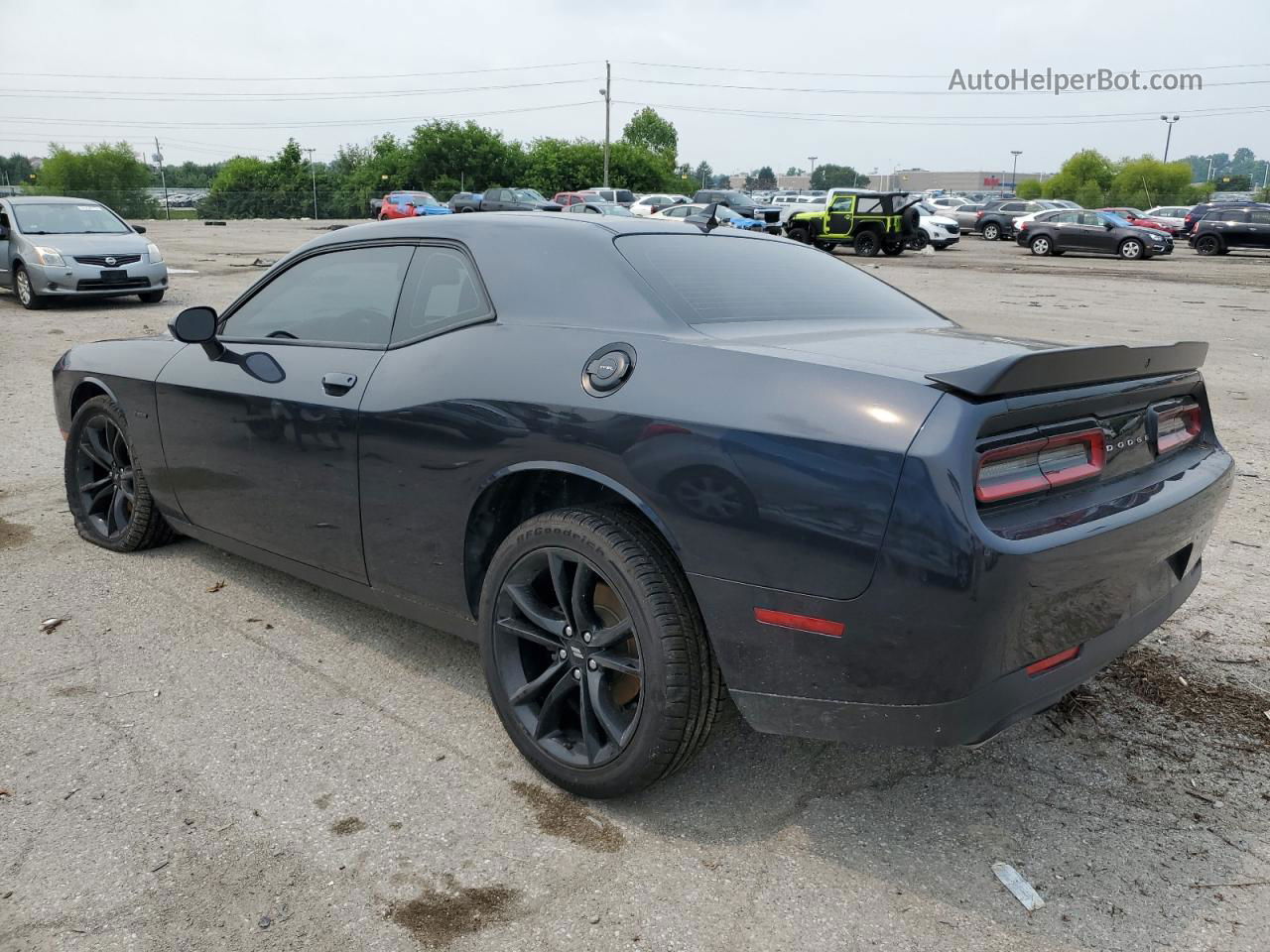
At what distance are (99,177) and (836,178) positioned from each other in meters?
139

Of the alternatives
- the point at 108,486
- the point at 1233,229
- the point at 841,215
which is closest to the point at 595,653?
the point at 108,486

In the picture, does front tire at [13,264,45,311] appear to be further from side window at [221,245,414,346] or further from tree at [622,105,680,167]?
tree at [622,105,680,167]

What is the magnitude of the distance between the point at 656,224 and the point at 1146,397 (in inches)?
64.5

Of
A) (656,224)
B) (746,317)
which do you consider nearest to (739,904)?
(746,317)

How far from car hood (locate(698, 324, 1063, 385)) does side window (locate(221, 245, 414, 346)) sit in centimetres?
123

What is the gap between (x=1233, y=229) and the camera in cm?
3116

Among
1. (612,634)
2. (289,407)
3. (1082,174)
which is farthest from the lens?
(1082,174)

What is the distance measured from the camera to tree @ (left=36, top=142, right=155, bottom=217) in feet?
182

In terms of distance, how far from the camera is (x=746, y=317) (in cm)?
298

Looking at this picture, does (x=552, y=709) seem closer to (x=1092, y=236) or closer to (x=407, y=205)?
(x=1092, y=236)

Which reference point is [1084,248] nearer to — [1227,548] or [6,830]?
[1227,548]

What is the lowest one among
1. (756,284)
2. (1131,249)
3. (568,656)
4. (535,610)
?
(1131,249)

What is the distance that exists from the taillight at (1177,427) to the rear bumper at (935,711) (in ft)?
2.01

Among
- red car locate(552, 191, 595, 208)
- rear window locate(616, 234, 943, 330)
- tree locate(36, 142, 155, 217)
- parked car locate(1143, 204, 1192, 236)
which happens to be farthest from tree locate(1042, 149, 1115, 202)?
rear window locate(616, 234, 943, 330)
